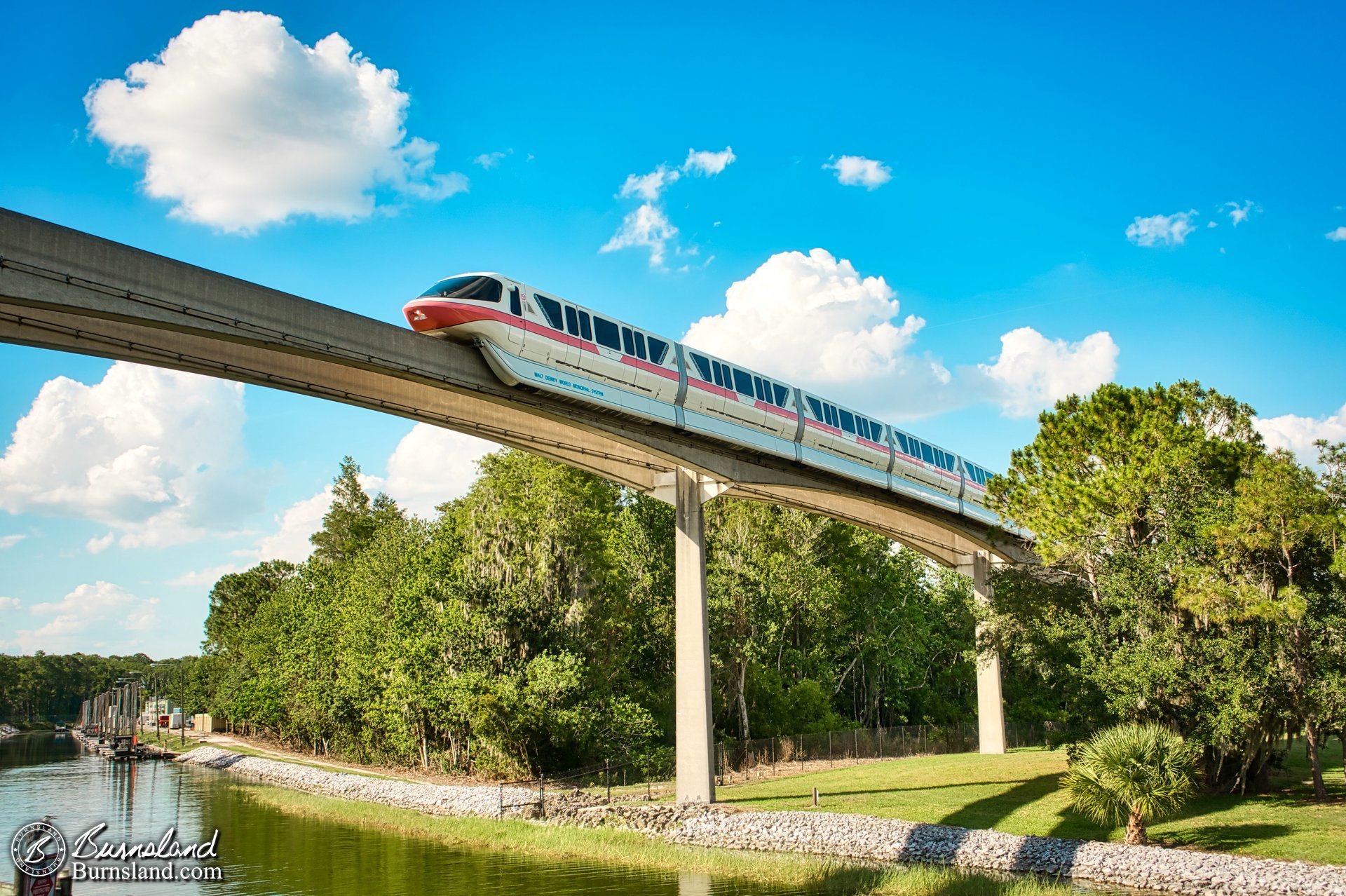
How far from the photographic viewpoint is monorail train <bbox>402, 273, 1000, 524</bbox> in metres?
22.3

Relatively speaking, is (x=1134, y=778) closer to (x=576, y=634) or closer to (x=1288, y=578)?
(x=1288, y=578)

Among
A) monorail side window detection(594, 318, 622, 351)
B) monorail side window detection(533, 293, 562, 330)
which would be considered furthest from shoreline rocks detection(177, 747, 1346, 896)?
monorail side window detection(533, 293, 562, 330)

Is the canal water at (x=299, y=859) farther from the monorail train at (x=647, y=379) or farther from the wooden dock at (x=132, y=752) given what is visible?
the wooden dock at (x=132, y=752)

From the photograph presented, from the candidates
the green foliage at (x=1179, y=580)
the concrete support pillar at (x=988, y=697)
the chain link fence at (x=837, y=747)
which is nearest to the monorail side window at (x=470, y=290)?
the green foliage at (x=1179, y=580)

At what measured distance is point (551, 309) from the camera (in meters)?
23.6

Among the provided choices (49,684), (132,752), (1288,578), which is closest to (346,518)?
(132,752)

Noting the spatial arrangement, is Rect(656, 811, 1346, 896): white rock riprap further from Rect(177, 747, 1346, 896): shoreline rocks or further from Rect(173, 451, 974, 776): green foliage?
Rect(173, 451, 974, 776): green foliage

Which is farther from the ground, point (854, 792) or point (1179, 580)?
point (1179, 580)

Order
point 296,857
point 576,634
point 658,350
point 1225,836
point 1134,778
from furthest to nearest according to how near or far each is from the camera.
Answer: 1. point 576,634
2. point 658,350
3. point 296,857
4. point 1225,836
5. point 1134,778

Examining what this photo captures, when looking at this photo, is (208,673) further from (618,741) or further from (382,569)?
(618,741)

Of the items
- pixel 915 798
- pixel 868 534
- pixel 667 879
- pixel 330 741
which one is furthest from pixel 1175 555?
pixel 330 741

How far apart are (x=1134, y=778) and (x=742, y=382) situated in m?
15.3

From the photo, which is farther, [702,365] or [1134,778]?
[702,365]

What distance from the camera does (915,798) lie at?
1099 inches
